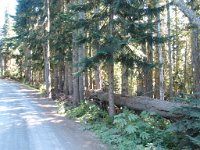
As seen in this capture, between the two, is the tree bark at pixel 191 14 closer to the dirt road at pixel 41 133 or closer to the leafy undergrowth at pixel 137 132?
the leafy undergrowth at pixel 137 132

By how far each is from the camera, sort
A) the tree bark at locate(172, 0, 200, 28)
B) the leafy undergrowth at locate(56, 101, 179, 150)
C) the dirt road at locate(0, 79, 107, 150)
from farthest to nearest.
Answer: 1. the tree bark at locate(172, 0, 200, 28)
2. the dirt road at locate(0, 79, 107, 150)
3. the leafy undergrowth at locate(56, 101, 179, 150)

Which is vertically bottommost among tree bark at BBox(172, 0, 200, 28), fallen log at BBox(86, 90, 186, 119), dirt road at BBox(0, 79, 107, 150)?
dirt road at BBox(0, 79, 107, 150)

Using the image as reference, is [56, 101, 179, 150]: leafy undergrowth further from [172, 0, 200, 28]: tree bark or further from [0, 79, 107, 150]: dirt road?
[172, 0, 200, 28]: tree bark

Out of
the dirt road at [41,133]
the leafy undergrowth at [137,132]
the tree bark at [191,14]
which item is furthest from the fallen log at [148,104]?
the tree bark at [191,14]

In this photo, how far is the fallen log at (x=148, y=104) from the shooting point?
12463 mm

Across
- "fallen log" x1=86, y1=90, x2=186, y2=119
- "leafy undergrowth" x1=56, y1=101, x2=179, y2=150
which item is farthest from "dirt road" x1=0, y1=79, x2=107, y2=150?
"fallen log" x1=86, y1=90, x2=186, y2=119

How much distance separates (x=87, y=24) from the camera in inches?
607

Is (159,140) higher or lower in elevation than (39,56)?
lower

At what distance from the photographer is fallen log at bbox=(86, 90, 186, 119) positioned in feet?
40.9

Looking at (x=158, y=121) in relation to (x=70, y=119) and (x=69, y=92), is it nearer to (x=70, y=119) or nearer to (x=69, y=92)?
(x=70, y=119)

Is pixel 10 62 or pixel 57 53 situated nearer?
pixel 57 53

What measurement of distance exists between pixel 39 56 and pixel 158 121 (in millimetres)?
22558

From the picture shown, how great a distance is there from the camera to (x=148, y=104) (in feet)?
47.0

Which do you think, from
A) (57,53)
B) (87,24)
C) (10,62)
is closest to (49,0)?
(57,53)
